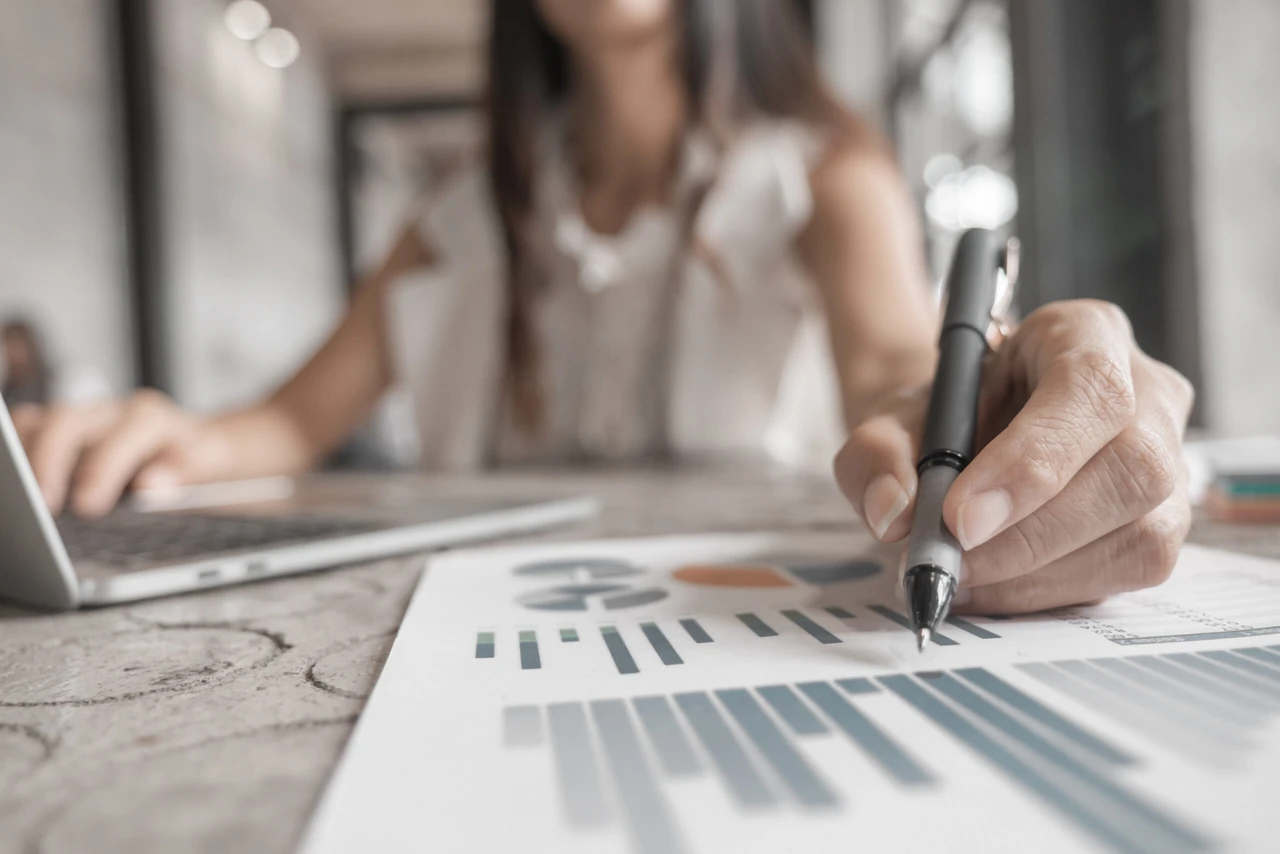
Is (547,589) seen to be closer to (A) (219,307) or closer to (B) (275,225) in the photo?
(A) (219,307)

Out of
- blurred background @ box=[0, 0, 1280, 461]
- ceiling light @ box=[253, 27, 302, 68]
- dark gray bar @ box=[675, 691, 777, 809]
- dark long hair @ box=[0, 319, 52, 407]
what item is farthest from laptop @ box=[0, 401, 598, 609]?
ceiling light @ box=[253, 27, 302, 68]

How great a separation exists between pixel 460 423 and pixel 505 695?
35.7 inches

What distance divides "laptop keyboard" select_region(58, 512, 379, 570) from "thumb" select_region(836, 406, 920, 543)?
222 mm

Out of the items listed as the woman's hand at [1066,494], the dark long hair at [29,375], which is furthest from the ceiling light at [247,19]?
the woman's hand at [1066,494]

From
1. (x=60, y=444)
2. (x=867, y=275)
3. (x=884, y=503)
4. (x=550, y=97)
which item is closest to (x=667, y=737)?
(x=884, y=503)

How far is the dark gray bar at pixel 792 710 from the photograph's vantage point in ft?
0.53

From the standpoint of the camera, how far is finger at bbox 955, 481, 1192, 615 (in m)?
0.24

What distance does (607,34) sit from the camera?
92cm

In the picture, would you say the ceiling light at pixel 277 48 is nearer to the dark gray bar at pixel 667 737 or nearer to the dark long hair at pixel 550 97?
the dark long hair at pixel 550 97

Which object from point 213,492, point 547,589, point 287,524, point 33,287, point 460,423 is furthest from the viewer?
point 33,287

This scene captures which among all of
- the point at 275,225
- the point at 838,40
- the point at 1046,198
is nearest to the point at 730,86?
the point at 1046,198

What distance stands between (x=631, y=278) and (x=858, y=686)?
853 mm

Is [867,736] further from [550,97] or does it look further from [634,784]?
[550,97]

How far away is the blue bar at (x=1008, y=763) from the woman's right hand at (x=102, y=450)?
54 cm
